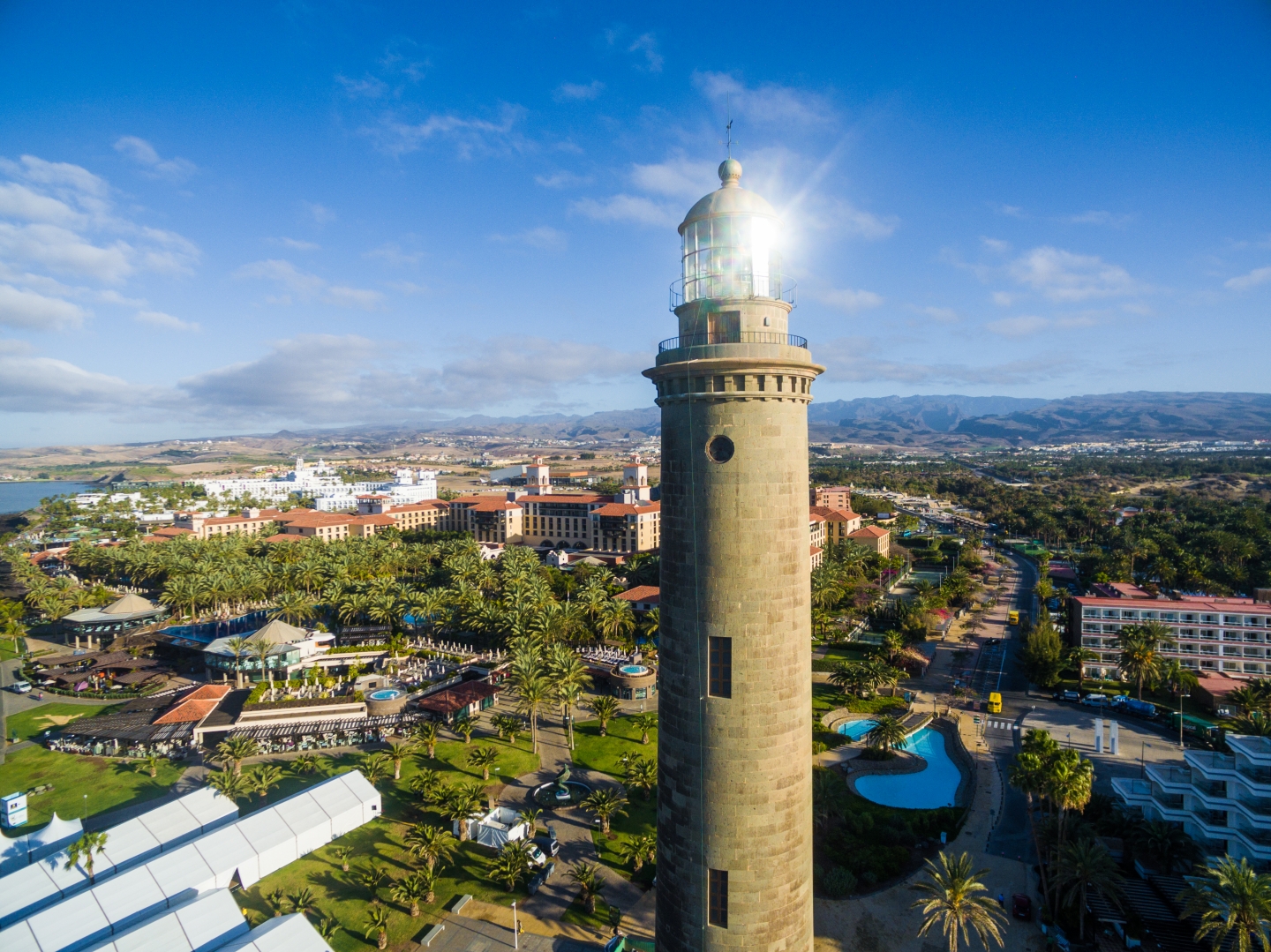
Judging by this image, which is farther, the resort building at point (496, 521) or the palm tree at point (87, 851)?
the resort building at point (496, 521)

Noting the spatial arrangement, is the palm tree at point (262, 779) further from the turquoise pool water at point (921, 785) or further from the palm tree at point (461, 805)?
the turquoise pool water at point (921, 785)

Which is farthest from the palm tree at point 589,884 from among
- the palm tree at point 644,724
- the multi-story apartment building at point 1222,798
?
the multi-story apartment building at point 1222,798

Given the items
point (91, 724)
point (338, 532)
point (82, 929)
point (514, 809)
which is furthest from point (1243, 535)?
point (338, 532)

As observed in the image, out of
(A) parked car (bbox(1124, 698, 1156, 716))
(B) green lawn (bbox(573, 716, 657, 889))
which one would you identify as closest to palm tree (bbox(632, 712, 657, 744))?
(B) green lawn (bbox(573, 716, 657, 889))

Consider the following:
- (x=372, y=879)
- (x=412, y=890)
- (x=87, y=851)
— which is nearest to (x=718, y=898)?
(x=412, y=890)

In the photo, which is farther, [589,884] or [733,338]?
[589,884]

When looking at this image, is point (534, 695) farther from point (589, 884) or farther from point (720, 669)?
point (720, 669)
